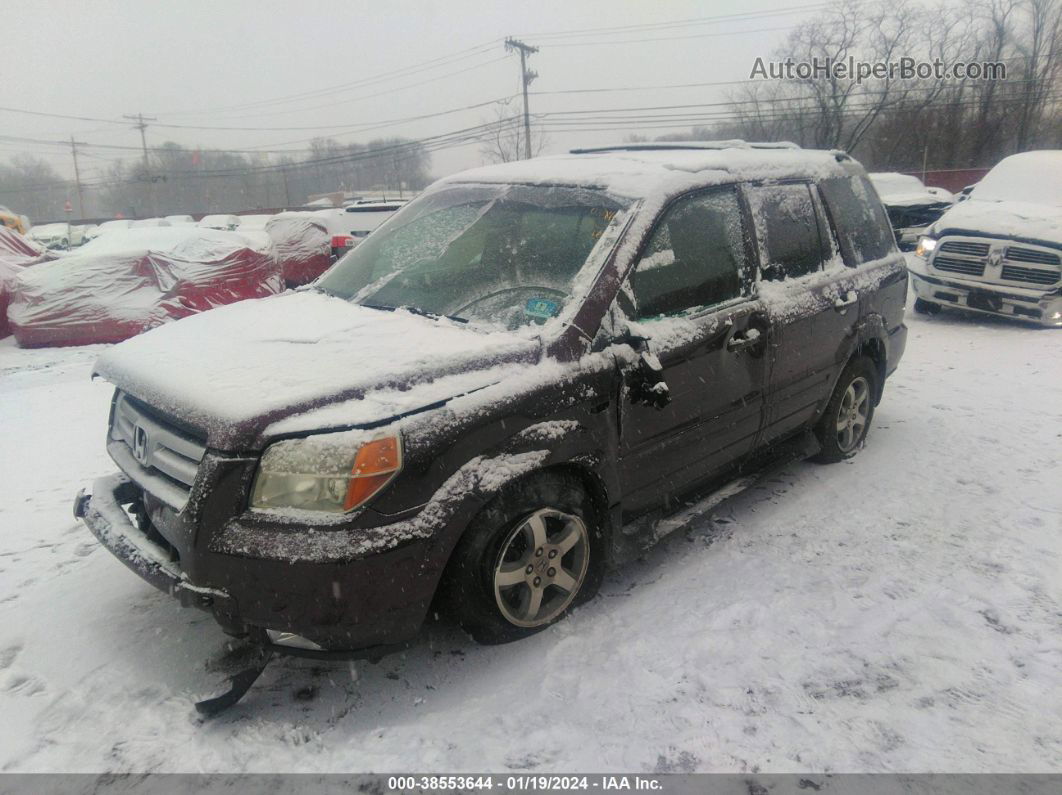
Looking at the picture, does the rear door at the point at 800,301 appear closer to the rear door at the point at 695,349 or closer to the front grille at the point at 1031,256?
the rear door at the point at 695,349

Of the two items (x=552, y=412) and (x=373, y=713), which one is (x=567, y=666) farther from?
(x=552, y=412)

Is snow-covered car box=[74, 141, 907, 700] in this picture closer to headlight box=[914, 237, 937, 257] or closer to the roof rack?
the roof rack

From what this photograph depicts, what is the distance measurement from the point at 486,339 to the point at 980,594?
2.41m

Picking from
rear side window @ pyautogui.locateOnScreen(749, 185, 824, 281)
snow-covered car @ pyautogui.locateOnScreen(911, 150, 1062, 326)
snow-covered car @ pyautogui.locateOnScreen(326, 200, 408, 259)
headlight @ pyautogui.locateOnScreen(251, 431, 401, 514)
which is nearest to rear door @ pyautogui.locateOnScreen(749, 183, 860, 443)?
rear side window @ pyautogui.locateOnScreen(749, 185, 824, 281)

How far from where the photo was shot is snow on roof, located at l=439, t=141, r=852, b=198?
3.31 m

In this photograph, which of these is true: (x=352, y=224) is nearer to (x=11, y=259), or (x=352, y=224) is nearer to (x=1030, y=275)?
(x=11, y=259)

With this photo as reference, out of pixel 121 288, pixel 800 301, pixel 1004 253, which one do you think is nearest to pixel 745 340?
pixel 800 301

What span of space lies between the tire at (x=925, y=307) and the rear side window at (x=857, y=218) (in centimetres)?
532

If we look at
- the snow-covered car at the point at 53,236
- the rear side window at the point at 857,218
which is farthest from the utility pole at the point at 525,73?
the rear side window at the point at 857,218

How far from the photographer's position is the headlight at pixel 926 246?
9.31 metres

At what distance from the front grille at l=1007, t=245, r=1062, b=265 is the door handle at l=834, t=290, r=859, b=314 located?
5.56 m

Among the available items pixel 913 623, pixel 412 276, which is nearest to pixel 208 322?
pixel 412 276

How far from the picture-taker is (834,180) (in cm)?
444

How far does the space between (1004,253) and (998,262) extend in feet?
0.38
